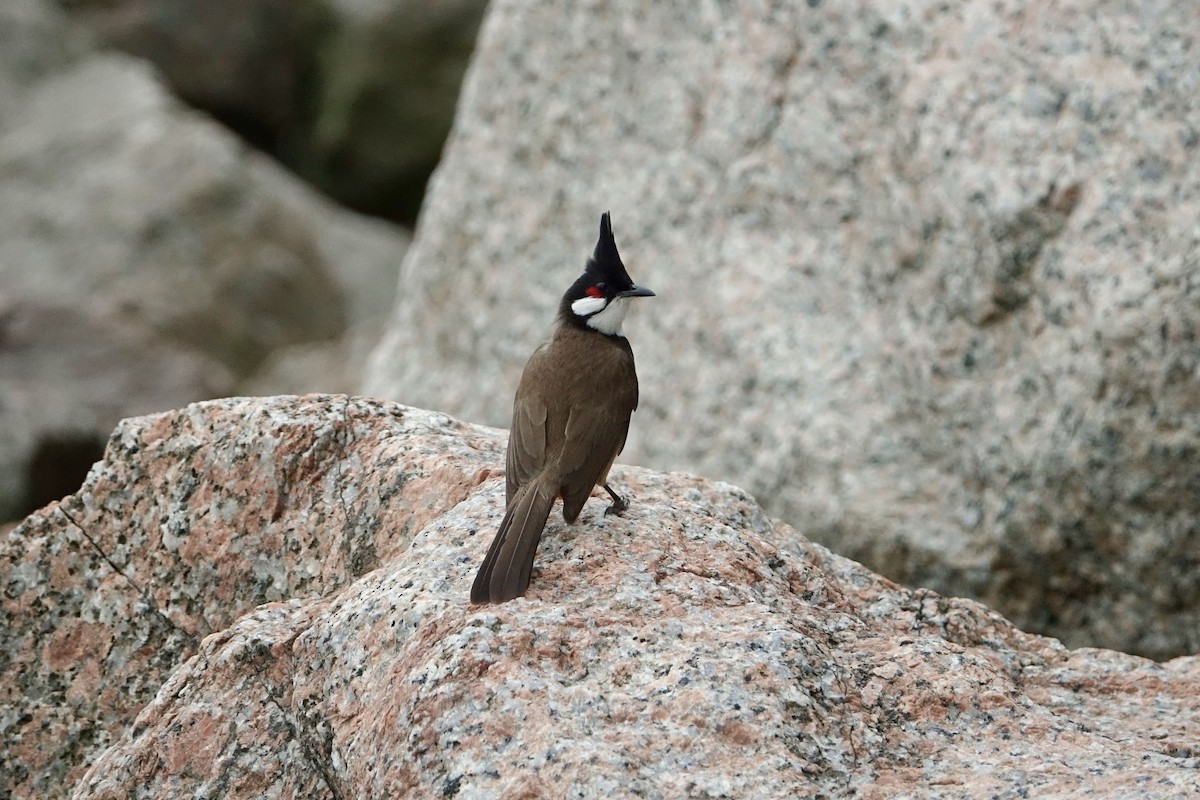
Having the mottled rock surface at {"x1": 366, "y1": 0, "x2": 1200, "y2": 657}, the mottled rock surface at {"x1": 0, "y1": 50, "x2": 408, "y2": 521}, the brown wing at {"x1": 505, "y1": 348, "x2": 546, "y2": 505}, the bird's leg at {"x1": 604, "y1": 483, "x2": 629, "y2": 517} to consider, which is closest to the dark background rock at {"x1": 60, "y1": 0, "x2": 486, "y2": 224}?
the mottled rock surface at {"x1": 0, "y1": 50, "x2": 408, "y2": 521}

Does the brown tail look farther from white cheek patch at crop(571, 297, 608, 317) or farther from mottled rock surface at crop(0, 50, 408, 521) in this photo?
mottled rock surface at crop(0, 50, 408, 521)

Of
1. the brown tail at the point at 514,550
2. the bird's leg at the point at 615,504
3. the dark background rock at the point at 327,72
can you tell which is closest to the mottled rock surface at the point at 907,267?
the bird's leg at the point at 615,504

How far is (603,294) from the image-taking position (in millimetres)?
5305

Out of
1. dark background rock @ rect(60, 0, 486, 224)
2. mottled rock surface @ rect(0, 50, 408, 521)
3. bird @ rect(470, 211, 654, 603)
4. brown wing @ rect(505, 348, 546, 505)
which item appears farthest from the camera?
dark background rock @ rect(60, 0, 486, 224)

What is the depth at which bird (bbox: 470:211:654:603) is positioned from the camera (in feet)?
12.5

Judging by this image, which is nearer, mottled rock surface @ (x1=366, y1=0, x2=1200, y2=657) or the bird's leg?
the bird's leg

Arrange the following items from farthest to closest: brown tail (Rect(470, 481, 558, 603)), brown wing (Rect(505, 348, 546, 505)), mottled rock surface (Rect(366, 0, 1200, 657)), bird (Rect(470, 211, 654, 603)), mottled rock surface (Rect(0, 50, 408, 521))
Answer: mottled rock surface (Rect(0, 50, 408, 521)), mottled rock surface (Rect(366, 0, 1200, 657)), brown wing (Rect(505, 348, 546, 505)), bird (Rect(470, 211, 654, 603)), brown tail (Rect(470, 481, 558, 603))

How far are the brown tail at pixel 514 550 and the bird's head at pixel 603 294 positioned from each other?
4.18ft

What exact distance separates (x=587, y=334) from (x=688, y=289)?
7.02ft

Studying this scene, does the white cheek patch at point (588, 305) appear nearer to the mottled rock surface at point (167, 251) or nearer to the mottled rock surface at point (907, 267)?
the mottled rock surface at point (907, 267)

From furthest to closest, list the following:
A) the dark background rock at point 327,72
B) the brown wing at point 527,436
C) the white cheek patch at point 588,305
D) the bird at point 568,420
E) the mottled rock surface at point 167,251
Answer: the dark background rock at point 327,72 < the mottled rock surface at point 167,251 < the white cheek patch at point 588,305 < the brown wing at point 527,436 < the bird at point 568,420

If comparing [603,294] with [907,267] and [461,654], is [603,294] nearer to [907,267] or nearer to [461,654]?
[907,267]

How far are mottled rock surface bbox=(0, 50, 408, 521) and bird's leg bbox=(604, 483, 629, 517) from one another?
19.8ft

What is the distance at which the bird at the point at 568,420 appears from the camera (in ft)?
12.5
